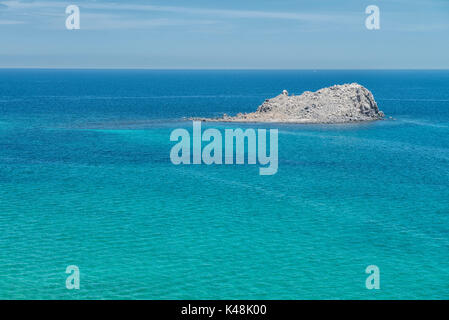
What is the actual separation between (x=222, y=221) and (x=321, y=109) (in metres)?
73.8

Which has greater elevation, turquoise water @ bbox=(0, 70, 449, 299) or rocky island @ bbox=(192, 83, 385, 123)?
rocky island @ bbox=(192, 83, 385, 123)

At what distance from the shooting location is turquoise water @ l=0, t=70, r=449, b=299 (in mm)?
37594

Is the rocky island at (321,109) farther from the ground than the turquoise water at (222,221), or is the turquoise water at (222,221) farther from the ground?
the rocky island at (321,109)

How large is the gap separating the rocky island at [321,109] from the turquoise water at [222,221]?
82.7 ft

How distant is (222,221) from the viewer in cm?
4991

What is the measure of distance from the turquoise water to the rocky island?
2520cm

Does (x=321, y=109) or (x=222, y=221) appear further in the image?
(x=321, y=109)

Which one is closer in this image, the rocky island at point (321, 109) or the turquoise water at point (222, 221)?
the turquoise water at point (222, 221)

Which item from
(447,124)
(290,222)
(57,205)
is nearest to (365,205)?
(290,222)

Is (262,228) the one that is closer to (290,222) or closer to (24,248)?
(290,222)

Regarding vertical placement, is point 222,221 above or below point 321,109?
below

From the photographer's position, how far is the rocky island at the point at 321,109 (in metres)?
117

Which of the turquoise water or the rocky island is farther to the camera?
the rocky island

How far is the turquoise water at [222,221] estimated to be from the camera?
37594 mm
